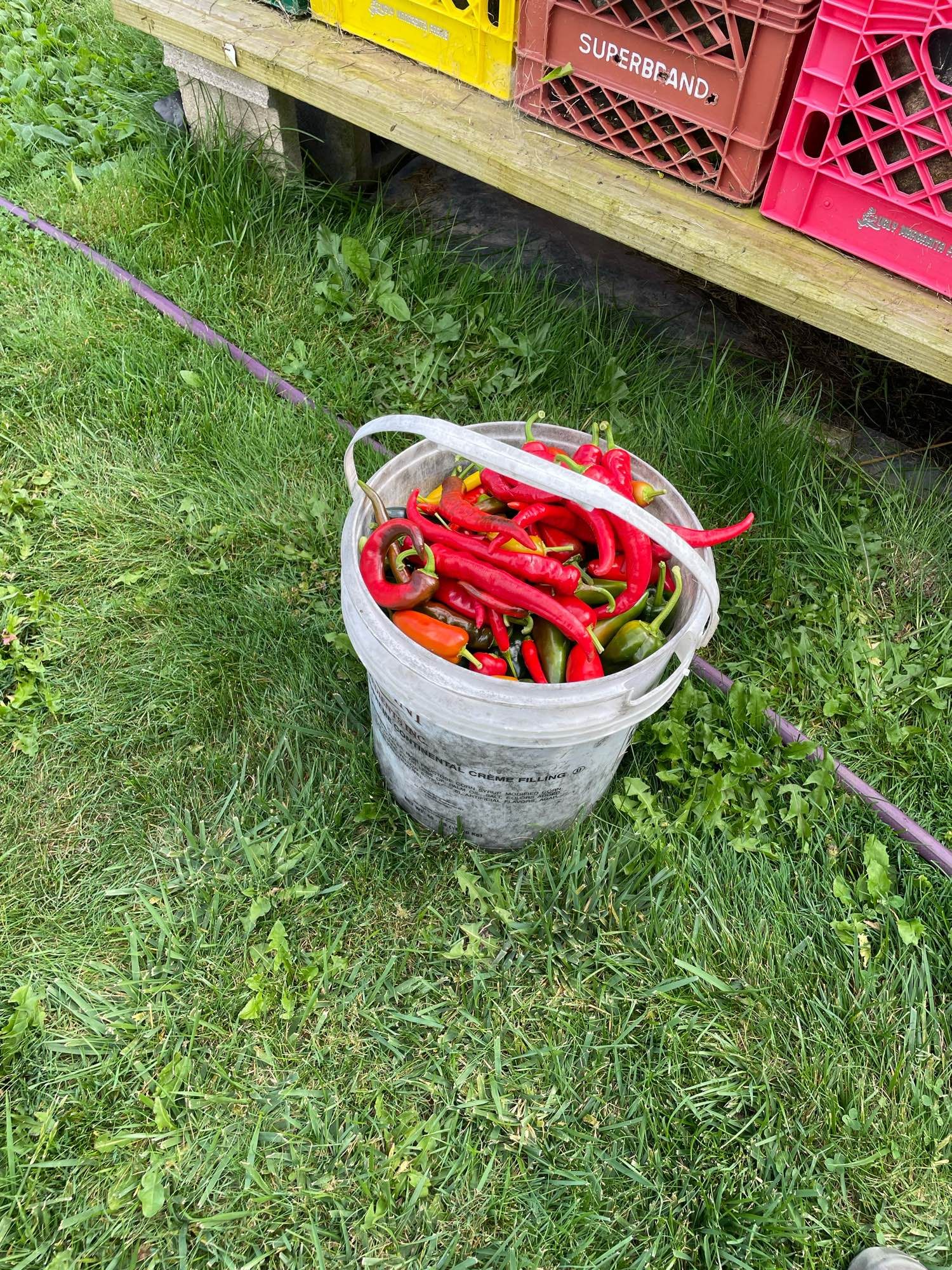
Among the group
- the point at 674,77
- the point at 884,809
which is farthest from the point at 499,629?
the point at 674,77

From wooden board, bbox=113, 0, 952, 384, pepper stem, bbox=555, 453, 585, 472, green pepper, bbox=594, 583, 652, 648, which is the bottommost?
green pepper, bbox=594, 583, 652, 648

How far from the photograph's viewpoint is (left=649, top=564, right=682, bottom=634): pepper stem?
6.40 feet

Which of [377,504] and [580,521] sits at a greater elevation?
[377,504]

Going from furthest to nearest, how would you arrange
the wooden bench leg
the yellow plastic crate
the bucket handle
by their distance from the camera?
the wooden bench leg, the yellow plastic crate, the bucket handle

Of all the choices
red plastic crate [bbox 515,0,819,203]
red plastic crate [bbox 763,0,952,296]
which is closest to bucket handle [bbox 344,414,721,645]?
red plastic crate [bbox 763,0,952,296]

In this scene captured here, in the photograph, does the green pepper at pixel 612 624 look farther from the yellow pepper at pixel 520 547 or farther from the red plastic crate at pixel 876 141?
the red plastic crate at pixel 876 141

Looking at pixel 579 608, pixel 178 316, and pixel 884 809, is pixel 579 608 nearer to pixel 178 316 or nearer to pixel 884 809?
pixel 884 809

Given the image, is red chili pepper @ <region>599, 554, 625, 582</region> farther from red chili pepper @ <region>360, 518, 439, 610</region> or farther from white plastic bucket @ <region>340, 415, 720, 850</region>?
red chili pepper @ <region>360, 518, 439, 610</region>

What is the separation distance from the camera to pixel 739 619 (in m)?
2.69

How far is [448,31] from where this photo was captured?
2840mm

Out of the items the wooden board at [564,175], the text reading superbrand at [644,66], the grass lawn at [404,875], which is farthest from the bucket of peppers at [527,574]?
the text reading superbrand at [644,66]

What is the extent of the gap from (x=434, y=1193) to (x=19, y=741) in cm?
144

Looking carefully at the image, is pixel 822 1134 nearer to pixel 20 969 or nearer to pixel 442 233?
pixel 20 969

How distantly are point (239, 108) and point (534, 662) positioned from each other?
104 inches
